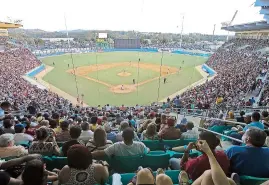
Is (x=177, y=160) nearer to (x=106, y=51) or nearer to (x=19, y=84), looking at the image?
(x=19, y=84)

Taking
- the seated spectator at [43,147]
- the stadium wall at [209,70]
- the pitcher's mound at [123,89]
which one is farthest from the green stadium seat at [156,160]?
the stadium wall at [209,70]

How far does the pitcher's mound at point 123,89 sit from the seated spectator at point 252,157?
26.0 meters

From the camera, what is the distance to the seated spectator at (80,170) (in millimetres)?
3131

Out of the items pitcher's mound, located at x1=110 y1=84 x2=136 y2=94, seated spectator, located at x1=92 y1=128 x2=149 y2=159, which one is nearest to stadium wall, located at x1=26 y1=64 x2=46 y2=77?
pitcher's mound, located at x1=110 y1=84 x2=136 y2=94

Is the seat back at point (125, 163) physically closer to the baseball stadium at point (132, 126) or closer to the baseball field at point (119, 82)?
the baseball stadium at point (132, 126)

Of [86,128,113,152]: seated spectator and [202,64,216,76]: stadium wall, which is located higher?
[86,128,113,152]: seated spectator

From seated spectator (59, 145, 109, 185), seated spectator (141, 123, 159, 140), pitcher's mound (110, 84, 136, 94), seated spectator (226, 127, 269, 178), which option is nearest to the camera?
seated spectator (59, 145, 109, 185)

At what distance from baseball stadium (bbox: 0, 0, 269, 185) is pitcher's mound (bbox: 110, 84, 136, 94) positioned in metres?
0.12

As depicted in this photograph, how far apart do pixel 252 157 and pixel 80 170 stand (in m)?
2.32

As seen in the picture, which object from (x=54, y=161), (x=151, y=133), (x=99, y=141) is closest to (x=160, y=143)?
(x=151, y=133)

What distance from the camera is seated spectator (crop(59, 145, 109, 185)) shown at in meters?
3.13

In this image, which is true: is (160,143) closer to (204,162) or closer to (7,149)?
(204,162)

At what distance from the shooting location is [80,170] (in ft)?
10.6

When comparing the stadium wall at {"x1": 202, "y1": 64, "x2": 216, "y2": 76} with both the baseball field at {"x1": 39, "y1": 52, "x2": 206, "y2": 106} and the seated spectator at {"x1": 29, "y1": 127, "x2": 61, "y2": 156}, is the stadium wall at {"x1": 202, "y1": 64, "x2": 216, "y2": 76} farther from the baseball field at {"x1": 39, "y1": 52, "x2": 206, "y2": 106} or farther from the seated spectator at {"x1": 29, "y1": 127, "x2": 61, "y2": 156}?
the seated spectator at {"x1": 29, "y1": 127, "x2": 61, "y2": 156}
